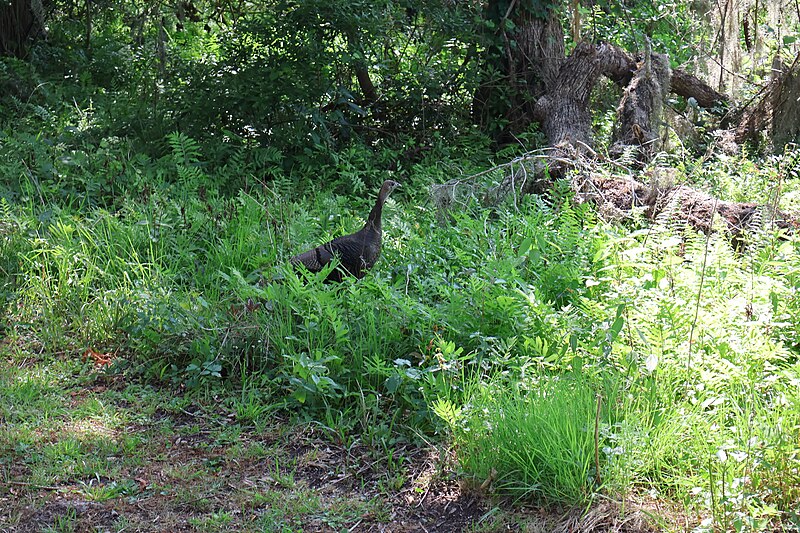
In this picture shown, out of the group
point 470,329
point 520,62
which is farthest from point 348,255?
point 520,62

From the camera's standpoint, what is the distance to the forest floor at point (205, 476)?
3584 mm

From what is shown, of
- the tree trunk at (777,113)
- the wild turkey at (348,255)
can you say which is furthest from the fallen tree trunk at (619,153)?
the wild turkey at (348,255)

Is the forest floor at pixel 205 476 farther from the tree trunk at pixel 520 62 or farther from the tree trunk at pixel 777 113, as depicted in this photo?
the tree trunk at pixel 777 113

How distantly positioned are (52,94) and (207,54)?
1920 millimetres

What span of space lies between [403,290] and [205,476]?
6.66 ft

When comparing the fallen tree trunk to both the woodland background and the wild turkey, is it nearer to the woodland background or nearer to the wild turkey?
the woodland background

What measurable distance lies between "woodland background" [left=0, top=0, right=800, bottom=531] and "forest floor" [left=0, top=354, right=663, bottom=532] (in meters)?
0.02

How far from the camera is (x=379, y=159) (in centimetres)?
888

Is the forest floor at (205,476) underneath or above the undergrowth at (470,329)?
underneath

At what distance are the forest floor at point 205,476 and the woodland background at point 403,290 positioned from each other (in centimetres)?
2

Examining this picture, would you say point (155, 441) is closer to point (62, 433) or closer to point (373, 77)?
point (62, 433)

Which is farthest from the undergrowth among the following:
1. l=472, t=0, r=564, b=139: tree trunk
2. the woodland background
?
l=472, t=0, r=564, b=139: tree trunk

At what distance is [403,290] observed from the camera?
5.56 m

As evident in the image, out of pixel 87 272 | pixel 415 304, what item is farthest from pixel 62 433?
pixel 415 304
